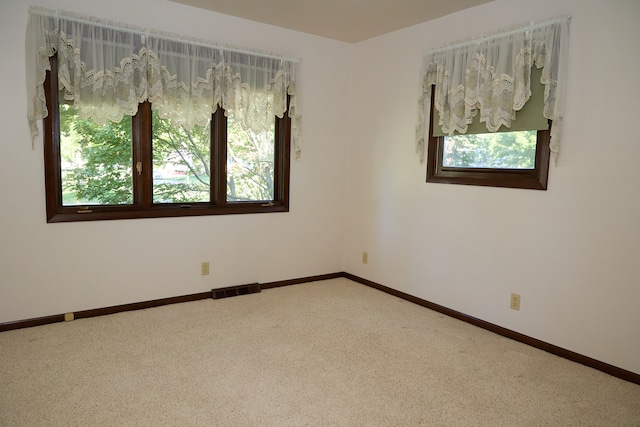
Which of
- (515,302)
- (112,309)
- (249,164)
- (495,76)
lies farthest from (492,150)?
(112,309)

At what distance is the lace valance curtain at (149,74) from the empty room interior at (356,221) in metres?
0.04

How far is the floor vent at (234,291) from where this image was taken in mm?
3828

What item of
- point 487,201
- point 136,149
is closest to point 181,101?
point 136,149

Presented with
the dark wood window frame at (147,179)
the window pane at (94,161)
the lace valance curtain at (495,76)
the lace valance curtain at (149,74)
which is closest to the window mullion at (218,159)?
the dark wood window frame at (147,179)

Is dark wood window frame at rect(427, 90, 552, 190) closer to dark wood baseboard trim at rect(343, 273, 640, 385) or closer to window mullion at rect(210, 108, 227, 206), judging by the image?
dark wood baseboard trim at rect(343, 273, 640, 385)

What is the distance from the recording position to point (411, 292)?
3943 mm

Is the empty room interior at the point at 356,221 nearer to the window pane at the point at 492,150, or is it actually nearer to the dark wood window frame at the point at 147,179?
the dark wood window frame at the point at 147,179

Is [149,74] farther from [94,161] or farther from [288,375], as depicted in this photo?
[288,375]

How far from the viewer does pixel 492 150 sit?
3.28 meters

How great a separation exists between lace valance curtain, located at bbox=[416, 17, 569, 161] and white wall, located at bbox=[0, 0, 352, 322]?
3.64 feet

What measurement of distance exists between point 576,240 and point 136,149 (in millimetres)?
3290

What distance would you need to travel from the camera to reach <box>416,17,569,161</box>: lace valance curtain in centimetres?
280

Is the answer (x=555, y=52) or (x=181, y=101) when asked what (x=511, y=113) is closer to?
(x=555, y=52)

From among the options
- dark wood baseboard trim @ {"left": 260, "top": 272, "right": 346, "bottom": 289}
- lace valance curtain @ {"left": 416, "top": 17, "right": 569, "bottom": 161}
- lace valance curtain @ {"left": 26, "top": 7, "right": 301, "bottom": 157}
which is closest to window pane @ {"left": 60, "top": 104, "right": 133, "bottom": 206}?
lace valance curtain @ {"left": 26, "top": 7, "right": 301, "bottom": 157}
